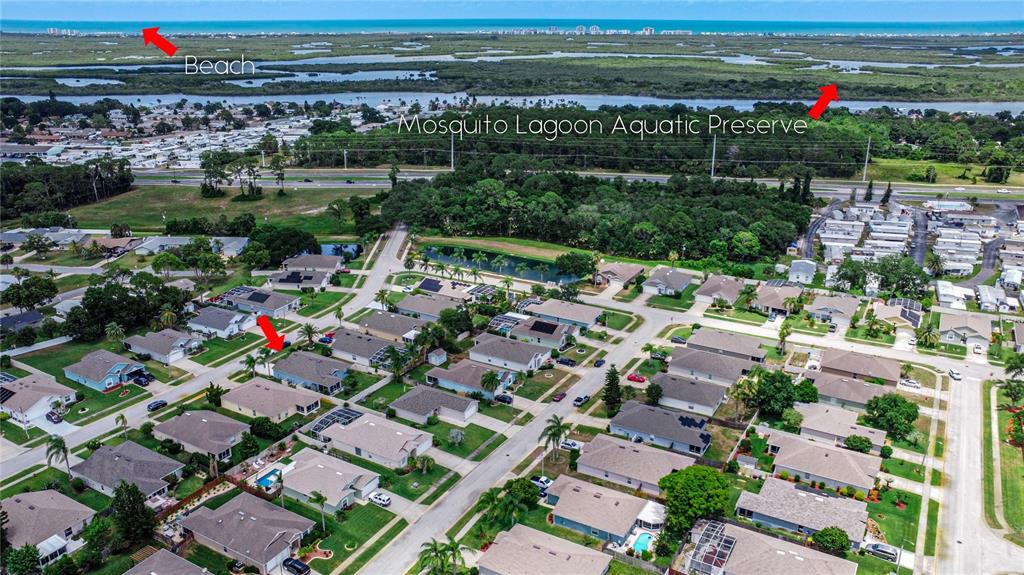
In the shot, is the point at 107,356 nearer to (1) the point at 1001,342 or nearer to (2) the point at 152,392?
(2) the point at 152,392

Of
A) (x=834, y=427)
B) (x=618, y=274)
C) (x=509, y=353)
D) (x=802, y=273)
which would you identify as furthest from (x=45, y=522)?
(x=802, y=273)

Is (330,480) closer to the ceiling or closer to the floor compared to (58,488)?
closer to the ceiling

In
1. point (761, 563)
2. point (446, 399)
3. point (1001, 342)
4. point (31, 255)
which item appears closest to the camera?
point (761, 563)

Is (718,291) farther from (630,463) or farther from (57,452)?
(57,452)

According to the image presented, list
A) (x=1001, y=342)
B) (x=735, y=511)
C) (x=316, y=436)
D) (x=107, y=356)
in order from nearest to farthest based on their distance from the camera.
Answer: (x=735, y=511)
(x=316, y=436)
(x=107, y=356)
(x=1001, y=342)

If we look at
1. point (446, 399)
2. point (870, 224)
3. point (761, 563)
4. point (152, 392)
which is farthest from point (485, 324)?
point (870, 224)

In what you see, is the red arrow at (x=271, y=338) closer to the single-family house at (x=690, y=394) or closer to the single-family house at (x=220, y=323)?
the single-family house at (x=220, y=323)
